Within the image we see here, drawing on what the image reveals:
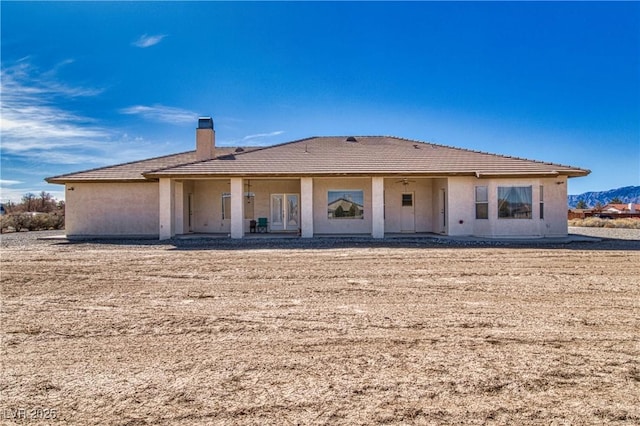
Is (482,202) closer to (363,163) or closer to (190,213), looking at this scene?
(363,163)

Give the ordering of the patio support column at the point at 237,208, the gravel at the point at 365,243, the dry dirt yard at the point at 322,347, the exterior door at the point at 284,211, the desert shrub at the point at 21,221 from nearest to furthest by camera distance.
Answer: the dry dirt yard at the point at 322,347, the gravel at the point at 365,243, the patio support column at the point at 237,208, the exterior door at the point at 284,211, the desert shrub at the point at 21,221

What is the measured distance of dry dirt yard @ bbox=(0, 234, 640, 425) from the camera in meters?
3.42

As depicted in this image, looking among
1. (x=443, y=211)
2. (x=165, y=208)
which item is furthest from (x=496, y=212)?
(x=165, y=208)

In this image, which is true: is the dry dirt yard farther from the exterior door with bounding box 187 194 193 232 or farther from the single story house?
the exterior door with bounding box 187 194 193 232

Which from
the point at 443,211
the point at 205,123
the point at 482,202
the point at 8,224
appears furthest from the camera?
the point at 8,224

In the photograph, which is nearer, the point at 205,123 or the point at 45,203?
the point at 205,123

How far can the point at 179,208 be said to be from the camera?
20.1 meters

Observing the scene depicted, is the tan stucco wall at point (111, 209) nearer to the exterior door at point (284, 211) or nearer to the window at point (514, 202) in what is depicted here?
the exterior door at point (284, 211)

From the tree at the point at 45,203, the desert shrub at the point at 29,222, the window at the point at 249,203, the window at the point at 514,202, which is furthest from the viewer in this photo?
the tree at the point at 45,203

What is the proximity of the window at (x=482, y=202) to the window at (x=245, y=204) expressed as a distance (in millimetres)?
10261

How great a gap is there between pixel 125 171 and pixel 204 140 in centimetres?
423

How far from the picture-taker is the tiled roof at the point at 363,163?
699 inches

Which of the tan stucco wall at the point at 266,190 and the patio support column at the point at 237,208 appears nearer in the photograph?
the patio support column at the point at 237,208

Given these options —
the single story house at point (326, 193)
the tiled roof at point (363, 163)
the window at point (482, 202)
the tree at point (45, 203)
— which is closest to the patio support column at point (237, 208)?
the single story house at point (326, 193)
